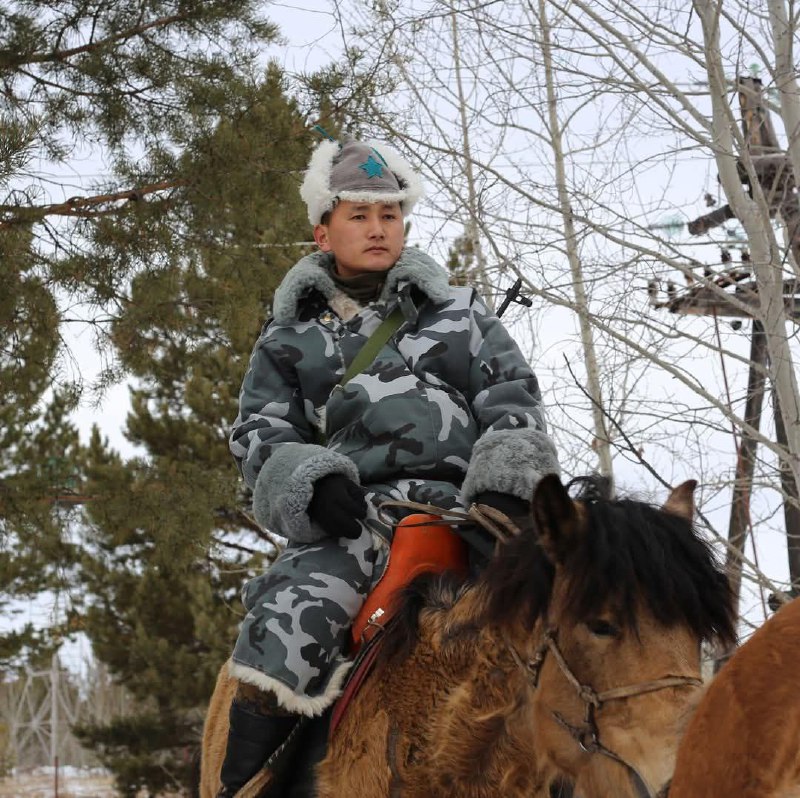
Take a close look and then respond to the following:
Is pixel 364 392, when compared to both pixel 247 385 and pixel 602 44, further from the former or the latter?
pixel 602 44

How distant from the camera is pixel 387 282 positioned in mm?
3500

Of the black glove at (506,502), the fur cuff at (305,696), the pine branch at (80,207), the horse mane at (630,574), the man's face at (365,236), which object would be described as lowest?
the fur cuff at (305,696)

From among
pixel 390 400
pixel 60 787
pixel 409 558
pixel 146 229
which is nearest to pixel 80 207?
pixel 146 229

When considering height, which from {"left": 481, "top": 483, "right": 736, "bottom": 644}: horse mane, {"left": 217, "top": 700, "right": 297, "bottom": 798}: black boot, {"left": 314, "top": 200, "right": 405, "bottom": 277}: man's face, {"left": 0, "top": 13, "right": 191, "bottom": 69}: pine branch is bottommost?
{"left": 217, "top": 700, "right": 297, "bottom": 798}: black boot

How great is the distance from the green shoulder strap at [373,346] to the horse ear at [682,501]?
3.35ft

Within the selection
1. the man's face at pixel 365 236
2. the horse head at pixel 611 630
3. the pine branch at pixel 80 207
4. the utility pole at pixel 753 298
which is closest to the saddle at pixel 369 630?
the horse head at pixel 611 630

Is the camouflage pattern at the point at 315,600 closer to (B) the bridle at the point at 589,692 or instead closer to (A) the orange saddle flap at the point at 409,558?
(A) the orange saddle flap at the point at 409,558

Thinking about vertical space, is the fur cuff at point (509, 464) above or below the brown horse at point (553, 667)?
above

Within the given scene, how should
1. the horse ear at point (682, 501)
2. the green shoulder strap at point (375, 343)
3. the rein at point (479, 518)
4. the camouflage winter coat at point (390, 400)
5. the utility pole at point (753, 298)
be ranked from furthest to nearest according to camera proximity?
the utility pole at point (753, 298) → the green shoulder strap at point (375, 343) → the camouflage winter coat at point (390, 400) → the rein at point (479, 518) → the horse ear at point (682, 501)

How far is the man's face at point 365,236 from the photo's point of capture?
3588mm

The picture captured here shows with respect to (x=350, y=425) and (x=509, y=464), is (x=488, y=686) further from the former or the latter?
(x=350, y=425)

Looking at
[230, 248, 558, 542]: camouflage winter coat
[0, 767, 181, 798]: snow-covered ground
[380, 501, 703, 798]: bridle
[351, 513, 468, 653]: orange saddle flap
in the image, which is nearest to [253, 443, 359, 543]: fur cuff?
[230, 248, 558, 542]: camouflage winter coat

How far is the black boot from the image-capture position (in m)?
2.99

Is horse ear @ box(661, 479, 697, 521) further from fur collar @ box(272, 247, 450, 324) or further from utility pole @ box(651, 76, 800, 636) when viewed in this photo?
utility pole @ box(651, 76, 800, 636)
